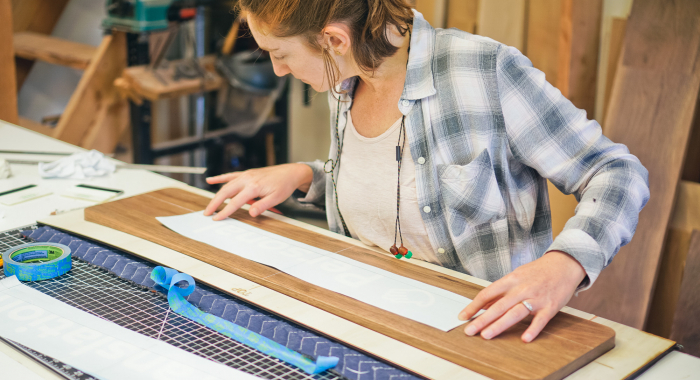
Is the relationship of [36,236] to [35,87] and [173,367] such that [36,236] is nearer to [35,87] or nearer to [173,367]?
[173,367]

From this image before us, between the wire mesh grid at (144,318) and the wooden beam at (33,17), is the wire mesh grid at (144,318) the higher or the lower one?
the lower one

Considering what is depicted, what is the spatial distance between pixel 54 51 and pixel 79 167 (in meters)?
1.86

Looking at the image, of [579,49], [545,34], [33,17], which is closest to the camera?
[579,49]

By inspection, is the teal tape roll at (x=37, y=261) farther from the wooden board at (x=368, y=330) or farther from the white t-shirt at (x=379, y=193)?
the white t-shirt at (x=379, y=193)

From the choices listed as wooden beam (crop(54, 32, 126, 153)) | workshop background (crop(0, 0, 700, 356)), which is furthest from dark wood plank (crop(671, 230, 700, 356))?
wooden beam (crop(54, 32, 126, 153))

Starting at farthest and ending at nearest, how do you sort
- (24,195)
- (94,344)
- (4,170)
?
(4,170) → (24,195) → (94,344)

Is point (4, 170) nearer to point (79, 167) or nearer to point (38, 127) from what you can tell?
point (79, 167)

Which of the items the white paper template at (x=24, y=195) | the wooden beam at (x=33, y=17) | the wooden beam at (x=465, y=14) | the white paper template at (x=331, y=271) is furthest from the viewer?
the wooden beam at (x=33, y=17)

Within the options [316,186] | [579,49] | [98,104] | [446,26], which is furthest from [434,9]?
[98,104]

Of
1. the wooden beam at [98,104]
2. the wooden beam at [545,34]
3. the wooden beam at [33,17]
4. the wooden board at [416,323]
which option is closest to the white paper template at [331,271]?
the wooden board at [416,323]

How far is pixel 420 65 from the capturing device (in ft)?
4.00

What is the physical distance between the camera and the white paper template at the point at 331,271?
0.92 meters

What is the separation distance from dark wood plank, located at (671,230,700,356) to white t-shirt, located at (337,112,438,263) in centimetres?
90

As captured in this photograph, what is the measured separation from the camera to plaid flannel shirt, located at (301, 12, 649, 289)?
110cm
